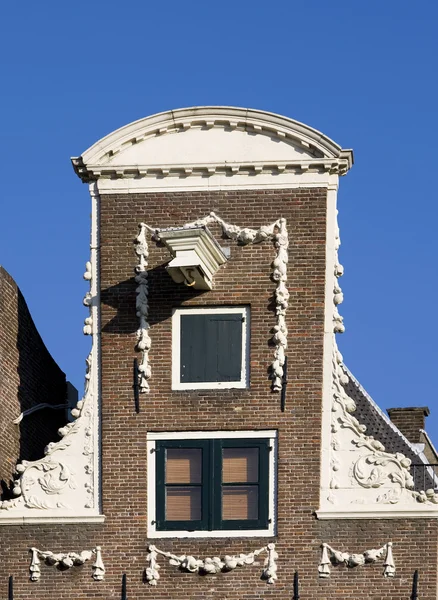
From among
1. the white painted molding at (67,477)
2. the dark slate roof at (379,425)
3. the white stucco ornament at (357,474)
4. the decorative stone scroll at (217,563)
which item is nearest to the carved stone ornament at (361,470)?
the white stucco ornament at (357,474)

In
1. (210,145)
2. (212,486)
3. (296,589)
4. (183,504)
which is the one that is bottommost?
(296,589)

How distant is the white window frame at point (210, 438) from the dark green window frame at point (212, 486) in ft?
0.19

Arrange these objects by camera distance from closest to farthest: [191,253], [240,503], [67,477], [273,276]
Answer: [191,253] < [240,503] < [67,477] < [273,276]

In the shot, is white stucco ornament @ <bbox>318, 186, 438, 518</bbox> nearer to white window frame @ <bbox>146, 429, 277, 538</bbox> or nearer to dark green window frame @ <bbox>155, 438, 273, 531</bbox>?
white window frame @ <bbox>146, 429, 277, 538</bbox>

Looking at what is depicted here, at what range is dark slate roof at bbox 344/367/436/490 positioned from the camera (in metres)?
44.6

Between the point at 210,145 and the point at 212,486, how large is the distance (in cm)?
670

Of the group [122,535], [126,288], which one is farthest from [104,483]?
[126,288]

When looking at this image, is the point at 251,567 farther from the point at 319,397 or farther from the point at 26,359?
the point at 26,359

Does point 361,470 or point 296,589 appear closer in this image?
point 296,589

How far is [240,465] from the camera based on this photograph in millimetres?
38469

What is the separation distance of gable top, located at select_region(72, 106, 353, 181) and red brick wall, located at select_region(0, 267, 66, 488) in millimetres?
3209

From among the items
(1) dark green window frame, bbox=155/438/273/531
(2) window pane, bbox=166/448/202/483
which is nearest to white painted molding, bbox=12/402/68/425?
(1) dark green window frame, bbox=155/438/273/531

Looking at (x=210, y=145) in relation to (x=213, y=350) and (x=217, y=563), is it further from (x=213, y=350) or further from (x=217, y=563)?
(x=217, y=563)

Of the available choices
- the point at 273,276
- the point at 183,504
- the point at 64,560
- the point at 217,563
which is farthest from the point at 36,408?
the point at 273,276
